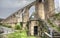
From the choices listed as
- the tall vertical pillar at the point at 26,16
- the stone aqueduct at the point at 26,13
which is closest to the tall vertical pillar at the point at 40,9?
the stone aqueduct at the point at 26,13

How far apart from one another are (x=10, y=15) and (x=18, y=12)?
0.79m

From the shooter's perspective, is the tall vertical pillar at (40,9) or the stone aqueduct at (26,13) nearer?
the stone aqueduct at (26,13)

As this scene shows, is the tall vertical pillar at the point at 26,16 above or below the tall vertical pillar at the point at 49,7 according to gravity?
below

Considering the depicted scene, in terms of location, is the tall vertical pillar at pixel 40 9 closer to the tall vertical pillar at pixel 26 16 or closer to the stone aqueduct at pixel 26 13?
the stone aqueduct at pixel 26 13

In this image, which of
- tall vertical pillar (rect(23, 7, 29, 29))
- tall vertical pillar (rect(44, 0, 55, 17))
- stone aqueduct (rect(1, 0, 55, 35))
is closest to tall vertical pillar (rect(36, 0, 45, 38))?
stone aqueduct (rect(1, 0, 55, 35))

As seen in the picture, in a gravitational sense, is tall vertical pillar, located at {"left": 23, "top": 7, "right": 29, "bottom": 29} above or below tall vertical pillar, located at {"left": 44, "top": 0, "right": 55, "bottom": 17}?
below

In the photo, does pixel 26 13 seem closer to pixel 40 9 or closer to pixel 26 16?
pixel 26 16

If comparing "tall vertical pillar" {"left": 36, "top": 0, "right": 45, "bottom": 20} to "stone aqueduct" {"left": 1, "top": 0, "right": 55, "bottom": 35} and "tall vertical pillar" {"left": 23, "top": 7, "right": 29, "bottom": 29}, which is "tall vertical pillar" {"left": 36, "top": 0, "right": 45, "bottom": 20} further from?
"tall vertical pillar" {"left": 23, "top": 7, "right": 29, "bottom": 29}

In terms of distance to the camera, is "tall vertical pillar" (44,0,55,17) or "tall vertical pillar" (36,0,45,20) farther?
"tall vertical pillar" (36,0,45,20)

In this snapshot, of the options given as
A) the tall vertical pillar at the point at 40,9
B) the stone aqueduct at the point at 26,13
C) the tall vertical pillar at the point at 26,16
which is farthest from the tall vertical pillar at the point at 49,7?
the tall vertical pillar at the point at 26,16

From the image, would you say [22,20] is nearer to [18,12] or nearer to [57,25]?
[18,12]

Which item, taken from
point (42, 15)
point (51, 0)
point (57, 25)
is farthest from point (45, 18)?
point (57, 25)

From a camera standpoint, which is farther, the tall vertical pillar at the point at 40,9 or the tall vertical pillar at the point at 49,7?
the tall vertical pillar at the point at 40,9

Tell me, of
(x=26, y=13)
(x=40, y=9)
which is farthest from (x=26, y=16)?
(x=40, y=9)
